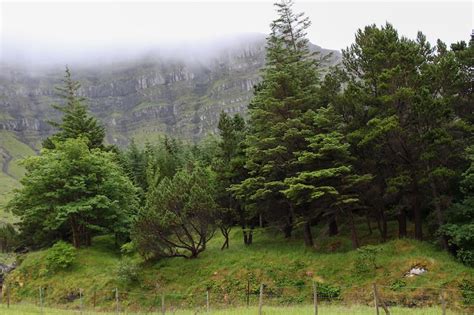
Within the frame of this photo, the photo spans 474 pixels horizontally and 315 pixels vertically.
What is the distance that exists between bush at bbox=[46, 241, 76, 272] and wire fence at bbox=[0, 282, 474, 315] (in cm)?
200

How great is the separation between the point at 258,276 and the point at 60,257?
15.8m

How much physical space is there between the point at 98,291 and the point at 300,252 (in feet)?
45.6

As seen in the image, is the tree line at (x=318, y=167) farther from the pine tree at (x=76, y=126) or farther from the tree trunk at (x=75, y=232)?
the pine tree at (x=76, y=126)

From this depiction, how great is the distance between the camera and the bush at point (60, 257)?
106 ft

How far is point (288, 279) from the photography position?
2588 cm

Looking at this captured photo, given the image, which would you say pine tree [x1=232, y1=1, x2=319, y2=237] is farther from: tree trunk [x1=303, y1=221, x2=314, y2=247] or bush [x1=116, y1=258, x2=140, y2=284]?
bush [x1=116, y1=258, x2=140, y2=284]

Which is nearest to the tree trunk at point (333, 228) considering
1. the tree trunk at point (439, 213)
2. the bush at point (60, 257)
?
the tree trunk at point (439, 213)

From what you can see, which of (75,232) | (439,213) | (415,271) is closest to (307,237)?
(415,271)

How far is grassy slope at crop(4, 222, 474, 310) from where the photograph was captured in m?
22.4

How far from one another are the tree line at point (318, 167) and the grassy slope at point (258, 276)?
1375 mm

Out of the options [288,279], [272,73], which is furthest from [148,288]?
[272,73]

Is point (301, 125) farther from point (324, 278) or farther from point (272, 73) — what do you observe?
point (324, 278)

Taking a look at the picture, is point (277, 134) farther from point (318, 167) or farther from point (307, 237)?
point (307, 237)

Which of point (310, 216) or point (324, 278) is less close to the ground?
point (310, 216)
